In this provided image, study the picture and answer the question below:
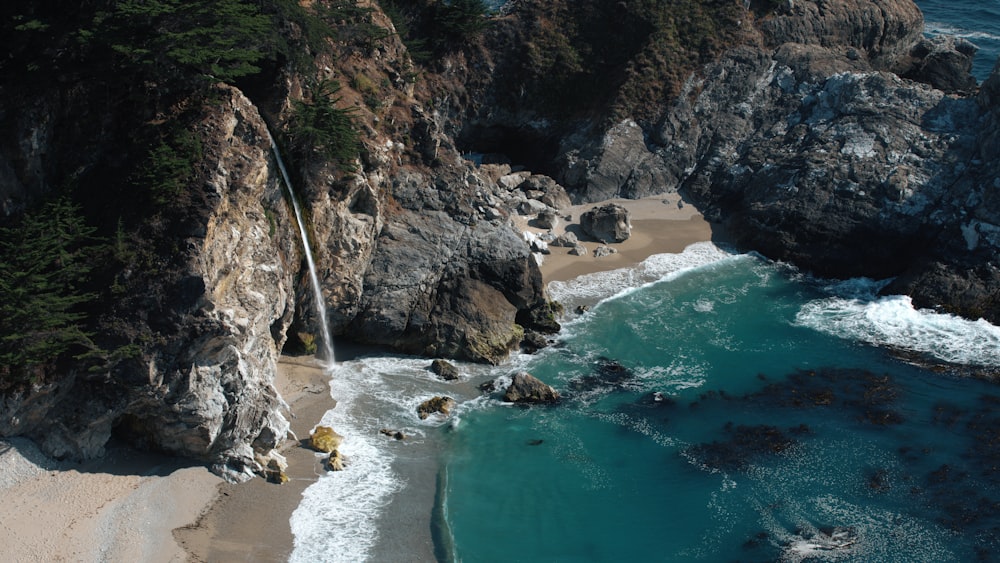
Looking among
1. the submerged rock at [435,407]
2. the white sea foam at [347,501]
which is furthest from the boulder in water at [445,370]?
the white sea foam at [347,501]

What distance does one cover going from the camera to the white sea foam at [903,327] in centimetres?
3022

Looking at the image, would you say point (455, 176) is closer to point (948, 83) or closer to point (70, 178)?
point (70, 178)

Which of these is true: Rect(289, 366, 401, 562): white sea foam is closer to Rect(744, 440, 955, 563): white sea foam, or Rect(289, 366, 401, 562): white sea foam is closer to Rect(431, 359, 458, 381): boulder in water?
Rect(431, 359, 458, 381): boulder in water

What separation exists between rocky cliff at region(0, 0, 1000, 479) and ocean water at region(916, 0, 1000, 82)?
949 cm

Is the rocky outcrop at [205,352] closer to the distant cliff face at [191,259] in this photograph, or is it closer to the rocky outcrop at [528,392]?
the distant cliff face at [191,259]

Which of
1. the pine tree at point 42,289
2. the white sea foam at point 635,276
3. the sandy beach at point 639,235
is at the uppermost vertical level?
the pine tree at point 42,289

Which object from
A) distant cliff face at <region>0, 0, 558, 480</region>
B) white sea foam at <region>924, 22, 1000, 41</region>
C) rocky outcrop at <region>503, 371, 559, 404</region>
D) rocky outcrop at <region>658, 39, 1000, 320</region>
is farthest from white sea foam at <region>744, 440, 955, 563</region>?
white sea foam at <region>924, 22, 1000, 41</region>

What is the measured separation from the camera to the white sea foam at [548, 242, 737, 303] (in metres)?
33.9

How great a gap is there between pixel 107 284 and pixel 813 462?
61.3ft

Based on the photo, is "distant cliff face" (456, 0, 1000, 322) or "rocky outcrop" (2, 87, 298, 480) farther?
"distant cliff face" (456, 0, 1000, 322)

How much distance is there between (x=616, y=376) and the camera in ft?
92.6

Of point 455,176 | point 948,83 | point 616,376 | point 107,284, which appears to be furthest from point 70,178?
point 948,83

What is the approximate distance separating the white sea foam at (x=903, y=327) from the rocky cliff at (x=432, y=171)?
109cm

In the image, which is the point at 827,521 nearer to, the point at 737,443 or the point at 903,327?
the point at 737,443
